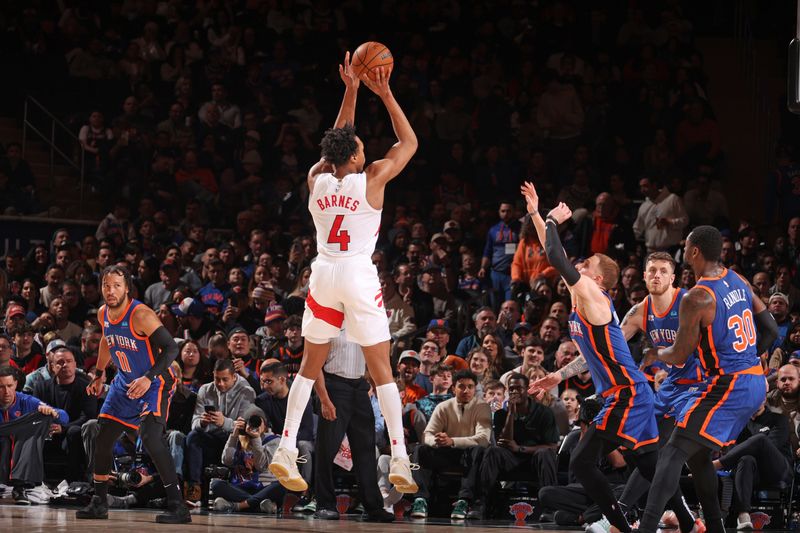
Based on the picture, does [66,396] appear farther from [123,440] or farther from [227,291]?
[227,291]

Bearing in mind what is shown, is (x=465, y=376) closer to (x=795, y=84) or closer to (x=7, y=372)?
(x=795, y=84)

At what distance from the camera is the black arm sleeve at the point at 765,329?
23.6 feet

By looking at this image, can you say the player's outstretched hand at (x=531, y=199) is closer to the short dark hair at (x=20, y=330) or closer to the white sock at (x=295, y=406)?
the white sock at (x=295, y=406)

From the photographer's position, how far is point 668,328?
7.68m

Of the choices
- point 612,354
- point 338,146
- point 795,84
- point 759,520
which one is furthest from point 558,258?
point 759,520

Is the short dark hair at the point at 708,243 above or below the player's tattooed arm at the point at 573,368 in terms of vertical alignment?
above

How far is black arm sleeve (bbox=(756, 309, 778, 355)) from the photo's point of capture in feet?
23.6

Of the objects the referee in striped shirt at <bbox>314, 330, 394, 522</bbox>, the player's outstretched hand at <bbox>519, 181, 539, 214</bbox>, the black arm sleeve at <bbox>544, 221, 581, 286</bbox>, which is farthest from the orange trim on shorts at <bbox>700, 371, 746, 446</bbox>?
the referee in striped shirt at <bbox>314, 330, 394, 522</bbox>

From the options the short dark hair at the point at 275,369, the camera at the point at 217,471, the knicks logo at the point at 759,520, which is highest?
the short dark hair at the point at 275,369

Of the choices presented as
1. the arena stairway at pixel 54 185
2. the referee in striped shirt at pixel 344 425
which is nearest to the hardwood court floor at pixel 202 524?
the referee in striped shirt at pixel 344 425

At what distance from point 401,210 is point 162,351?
707 cm

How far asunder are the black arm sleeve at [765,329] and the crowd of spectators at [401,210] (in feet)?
8.26

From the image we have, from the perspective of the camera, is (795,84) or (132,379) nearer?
(795,84)

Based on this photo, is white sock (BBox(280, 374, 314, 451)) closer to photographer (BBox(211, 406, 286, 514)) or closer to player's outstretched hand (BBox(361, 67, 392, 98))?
player's outstretched hand (BBox(361, 67, 392, 98))
